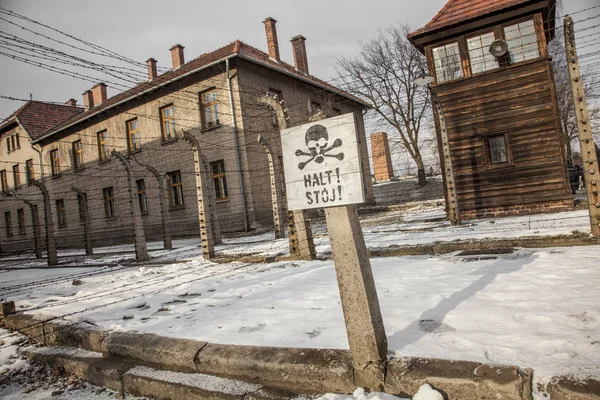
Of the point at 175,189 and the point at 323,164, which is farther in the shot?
the point at 175,189

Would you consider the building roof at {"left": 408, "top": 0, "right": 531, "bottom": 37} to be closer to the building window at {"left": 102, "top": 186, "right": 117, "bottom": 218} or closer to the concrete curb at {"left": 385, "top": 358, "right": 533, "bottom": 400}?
the concrete curb at {"left": 385, "top": 358, "right": 533, "bottom": 400}

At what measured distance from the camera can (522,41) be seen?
36.6 feet

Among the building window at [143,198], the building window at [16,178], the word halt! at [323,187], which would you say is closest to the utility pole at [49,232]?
the building window at [143,198]

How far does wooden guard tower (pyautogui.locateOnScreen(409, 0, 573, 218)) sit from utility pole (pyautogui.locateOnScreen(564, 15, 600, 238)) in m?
5.94

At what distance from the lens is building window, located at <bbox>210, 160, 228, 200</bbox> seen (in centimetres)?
1591

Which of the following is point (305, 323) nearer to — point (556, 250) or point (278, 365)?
point (278, 365)

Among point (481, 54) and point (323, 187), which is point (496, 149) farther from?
point (323, 187)

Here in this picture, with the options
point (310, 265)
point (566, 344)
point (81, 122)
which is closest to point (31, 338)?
point (310, 265)

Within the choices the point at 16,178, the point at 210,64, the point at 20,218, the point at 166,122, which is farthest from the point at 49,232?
the point at 16,178

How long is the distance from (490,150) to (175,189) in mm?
13974

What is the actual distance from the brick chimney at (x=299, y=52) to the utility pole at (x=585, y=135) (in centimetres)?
1692

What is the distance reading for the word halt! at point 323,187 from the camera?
234 cm

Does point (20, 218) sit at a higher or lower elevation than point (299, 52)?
lower

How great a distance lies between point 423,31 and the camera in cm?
1186
